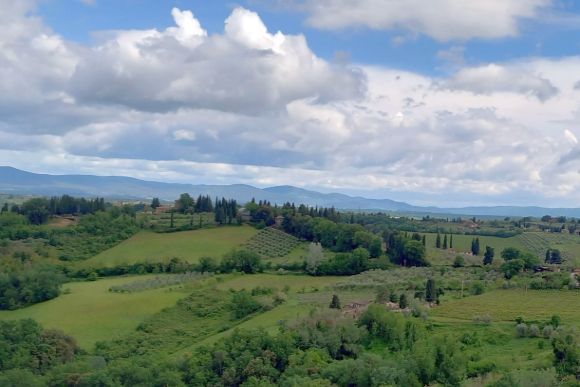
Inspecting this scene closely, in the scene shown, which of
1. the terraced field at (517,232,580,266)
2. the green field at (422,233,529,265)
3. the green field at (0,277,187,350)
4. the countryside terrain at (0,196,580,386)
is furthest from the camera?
the terraced field at (517,232,580,266)

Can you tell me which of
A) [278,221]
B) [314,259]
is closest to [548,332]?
[314,259]

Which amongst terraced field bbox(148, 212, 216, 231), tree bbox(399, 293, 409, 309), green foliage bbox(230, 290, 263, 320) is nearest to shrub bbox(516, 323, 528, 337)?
tree bbox(399, 293, 409, 309)

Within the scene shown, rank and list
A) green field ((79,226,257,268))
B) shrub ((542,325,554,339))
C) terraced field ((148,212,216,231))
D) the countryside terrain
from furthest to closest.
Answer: terraced field ((148,212,216,231))
green field ((79,226,257,268))
shrub ((542,325,554,339))
the countryside terrain

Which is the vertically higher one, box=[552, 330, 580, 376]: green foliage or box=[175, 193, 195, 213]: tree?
box=[175, 193, 195, 213]: tree

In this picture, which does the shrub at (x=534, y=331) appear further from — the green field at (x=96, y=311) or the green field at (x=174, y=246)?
the green field at (x=174, y=246)

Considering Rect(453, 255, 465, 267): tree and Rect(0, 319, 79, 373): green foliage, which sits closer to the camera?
Rect(0, 319, 79, 373): green foliage

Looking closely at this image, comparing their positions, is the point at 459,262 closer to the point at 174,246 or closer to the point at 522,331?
the point at 522,331

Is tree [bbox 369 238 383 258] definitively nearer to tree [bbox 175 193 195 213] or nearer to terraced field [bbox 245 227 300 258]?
terraced field [bbox 245 227 300 258]
